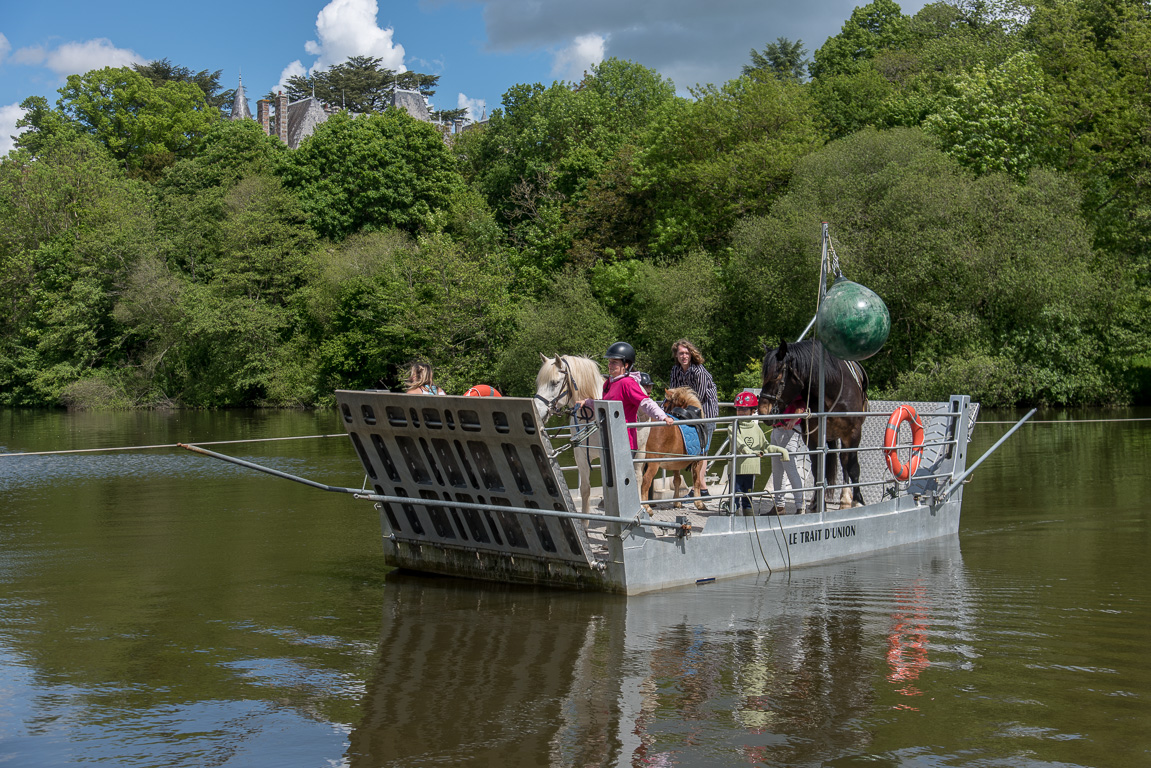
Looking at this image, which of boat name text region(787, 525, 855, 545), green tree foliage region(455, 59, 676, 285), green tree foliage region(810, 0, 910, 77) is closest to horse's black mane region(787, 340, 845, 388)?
boat name text region(787, 525, 855, 545)

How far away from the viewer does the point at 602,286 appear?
177ft

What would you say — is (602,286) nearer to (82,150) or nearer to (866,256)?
(866,256)

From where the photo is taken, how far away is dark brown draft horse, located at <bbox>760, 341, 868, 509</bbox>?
1353 centimetres

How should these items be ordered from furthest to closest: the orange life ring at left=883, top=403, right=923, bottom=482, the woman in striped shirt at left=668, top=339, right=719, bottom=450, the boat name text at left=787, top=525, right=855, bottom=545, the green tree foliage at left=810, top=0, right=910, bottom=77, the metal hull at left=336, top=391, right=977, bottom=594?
1. the green tree foliage at left=810, top=0, right=910, bottom=77
2. the orange life ring at left=883, top=403, right=923, bottom=482
3. the woman in striped shirt at left=668, top=339, right=719, bottom=450
4. the boat name text at left=787, top=525, right=855, bottom=545
5. the metal hull at left=336, top=391, right=977, bottom=594

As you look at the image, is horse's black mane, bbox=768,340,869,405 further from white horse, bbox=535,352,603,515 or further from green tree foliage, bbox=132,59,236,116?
green tree foliage, bbox=132,59,236,116

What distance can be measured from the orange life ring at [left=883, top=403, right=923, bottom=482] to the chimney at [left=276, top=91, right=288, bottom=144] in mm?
107853

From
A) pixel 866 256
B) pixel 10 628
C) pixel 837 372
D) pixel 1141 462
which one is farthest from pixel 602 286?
pixel 10 628

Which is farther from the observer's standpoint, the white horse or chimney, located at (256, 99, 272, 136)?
chimney, located at (256, 99, 272, 136)

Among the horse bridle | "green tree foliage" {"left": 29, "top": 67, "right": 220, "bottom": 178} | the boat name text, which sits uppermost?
"green tree foliage" {"left": 29, "top": 67, "right": 220, "bottom": 178}

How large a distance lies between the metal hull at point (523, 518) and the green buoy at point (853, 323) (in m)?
2.21

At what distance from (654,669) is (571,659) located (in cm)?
76

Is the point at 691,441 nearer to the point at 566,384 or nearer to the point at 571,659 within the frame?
the point at 566,384

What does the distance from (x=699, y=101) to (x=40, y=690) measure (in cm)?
4948

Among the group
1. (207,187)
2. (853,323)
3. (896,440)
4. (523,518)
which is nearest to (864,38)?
(207,187)
